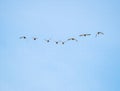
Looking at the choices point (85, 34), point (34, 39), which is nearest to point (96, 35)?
point (85, 34)

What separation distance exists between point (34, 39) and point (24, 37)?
10.9 feet

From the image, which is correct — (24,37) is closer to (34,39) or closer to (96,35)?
(34,39)

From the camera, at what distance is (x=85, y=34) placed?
2114 inches

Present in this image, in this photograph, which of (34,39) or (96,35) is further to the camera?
(34,39)

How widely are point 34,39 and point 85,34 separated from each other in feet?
33.6

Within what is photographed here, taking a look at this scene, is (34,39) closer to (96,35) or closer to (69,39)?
(69,39)

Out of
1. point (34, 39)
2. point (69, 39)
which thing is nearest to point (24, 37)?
point (34, 39)

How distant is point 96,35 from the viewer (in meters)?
50.8

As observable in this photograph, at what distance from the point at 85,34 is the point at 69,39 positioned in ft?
10.6

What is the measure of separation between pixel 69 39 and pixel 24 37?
10.6 meters

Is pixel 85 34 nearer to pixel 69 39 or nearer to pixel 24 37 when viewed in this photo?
pixel 69 39

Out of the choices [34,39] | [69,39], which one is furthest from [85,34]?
[34,39]

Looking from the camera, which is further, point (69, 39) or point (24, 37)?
point (24, 37)
